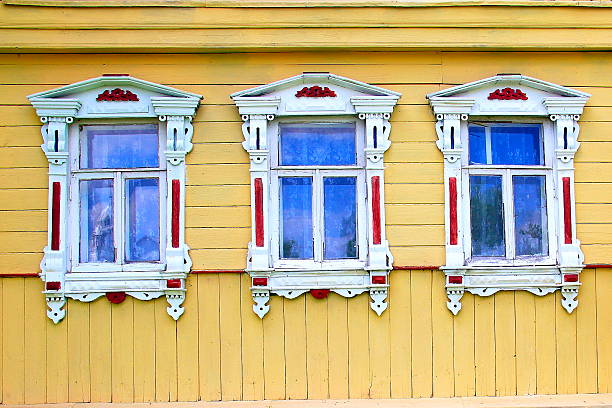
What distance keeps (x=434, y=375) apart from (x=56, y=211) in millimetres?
3439

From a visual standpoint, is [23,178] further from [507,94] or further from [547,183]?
[547,183]

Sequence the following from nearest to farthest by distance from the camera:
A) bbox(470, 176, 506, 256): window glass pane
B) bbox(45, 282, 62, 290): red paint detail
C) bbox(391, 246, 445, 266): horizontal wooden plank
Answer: bbox(45, 282, 62, 290): red paint detail, bbox(391, 246, 445, 266): horizontal wooden plank, bbox(470, 176, 506, 256): window glass pane

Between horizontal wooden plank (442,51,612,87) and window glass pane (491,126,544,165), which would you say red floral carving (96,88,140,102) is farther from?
window glass pane (491,126,544,165)

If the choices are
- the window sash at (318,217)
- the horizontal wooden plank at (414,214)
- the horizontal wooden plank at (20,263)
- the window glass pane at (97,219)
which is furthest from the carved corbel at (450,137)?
the horizontal wooden plank at (20,263)

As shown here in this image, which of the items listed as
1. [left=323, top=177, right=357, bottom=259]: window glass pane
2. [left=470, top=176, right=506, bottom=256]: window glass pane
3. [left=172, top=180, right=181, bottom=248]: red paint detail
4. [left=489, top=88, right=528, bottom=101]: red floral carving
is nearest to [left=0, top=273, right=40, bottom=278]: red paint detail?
[left=172, top=180, right=181, bottom=248]: red paint detail

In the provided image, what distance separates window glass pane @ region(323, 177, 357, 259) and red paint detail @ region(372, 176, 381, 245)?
18 cm

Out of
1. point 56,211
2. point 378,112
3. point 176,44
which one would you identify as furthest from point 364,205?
point 56,211

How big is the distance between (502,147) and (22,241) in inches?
163

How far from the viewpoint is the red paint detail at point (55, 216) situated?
5.19 metres

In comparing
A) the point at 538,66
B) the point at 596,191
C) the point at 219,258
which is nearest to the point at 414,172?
the point at 538,66

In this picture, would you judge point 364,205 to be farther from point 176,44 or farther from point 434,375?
point 176,44

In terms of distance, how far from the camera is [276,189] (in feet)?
Answer: 17.4

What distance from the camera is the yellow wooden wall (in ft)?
17.1

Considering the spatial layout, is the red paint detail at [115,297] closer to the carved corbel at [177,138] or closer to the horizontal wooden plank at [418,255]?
the carved corbel at [177,138]
